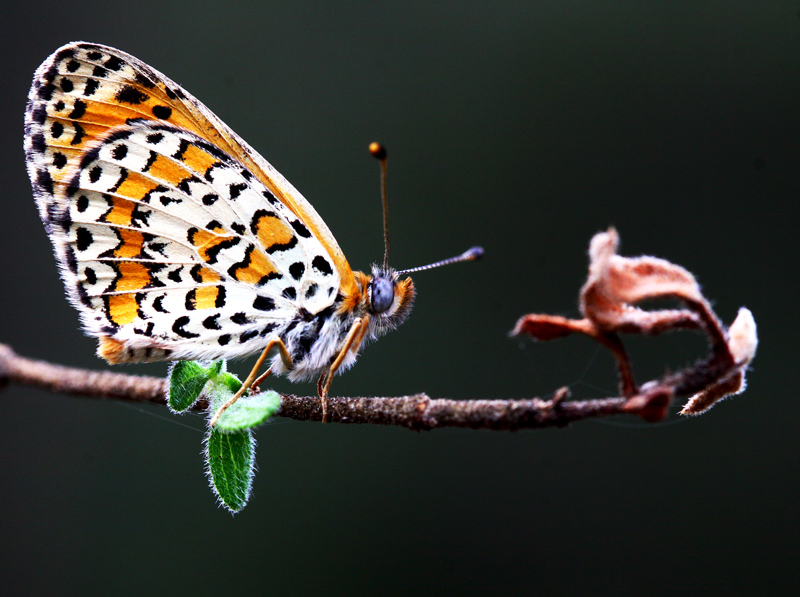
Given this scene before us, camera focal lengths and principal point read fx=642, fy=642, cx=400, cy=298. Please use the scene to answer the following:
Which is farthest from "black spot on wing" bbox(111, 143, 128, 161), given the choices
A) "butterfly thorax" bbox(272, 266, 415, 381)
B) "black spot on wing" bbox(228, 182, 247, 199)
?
"butterfly thorax" bbox(272, 266, 415, 381)

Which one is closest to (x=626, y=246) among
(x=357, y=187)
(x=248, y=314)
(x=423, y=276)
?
(x=423, y=276)

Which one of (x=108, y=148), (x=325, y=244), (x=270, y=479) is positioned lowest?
(x=270, y=479)

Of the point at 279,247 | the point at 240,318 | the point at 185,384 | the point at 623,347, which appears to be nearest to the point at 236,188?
the point at 279,247

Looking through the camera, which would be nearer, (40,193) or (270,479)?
(40,193)

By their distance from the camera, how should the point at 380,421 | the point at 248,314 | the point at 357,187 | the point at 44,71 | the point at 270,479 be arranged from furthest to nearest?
1. the point at 357,187
2. the point at 270,479
3. the point at 248,314
4. the point at 44,71
5. the point at 380,421

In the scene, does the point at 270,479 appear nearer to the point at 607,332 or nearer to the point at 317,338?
the point at 317,338

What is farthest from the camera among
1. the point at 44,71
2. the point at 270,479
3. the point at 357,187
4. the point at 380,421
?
the point at 357,187

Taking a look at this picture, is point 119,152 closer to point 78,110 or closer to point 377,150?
point 78,110
